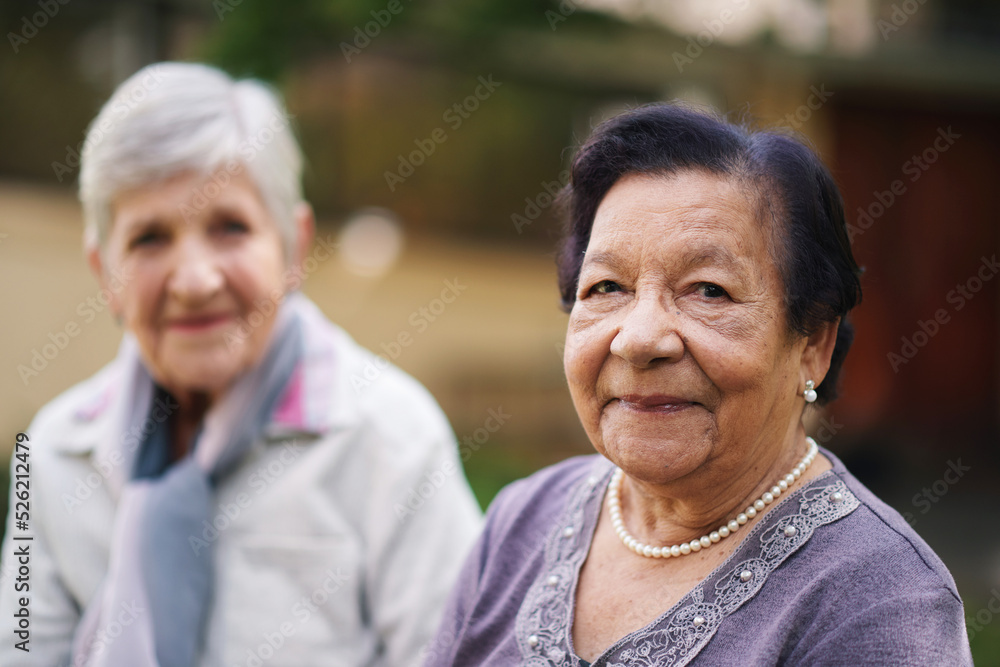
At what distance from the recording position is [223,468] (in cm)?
231

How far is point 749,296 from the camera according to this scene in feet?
4.54

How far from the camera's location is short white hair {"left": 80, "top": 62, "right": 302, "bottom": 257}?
2.18 meters

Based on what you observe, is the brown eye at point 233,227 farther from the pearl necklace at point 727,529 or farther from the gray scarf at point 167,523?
the pearl necklace at point 727,529

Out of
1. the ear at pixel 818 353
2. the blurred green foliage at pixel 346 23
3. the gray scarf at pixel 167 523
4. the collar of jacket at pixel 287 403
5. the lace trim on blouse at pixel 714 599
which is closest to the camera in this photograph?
the lace trim on blouse at pixel 714 599

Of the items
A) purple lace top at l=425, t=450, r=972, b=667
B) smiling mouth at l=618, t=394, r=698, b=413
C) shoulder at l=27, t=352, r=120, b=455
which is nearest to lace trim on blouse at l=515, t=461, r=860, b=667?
purple lace top at l=425, t=450, r=972, b=667

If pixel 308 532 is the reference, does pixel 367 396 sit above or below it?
above

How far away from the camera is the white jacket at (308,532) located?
2.16 meters

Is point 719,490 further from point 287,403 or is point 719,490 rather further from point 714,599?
point 287,403

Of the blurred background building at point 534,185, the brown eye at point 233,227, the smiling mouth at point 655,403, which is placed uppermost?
the smiling mouth at point 655,403

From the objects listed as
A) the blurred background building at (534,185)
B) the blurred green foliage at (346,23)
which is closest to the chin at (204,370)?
the blurred green foliage at (346,23)

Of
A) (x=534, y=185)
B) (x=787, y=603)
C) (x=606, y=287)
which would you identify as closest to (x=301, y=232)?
(x=606, y=287)

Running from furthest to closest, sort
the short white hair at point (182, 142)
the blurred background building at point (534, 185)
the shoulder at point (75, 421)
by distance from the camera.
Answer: the blurred background building at point (534, 185) < the shoulder at point (75, 421) < the short white hair at point (182, 142)

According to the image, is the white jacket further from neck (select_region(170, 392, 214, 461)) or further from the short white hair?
the short white hair

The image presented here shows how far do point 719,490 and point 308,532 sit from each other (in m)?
1.17
